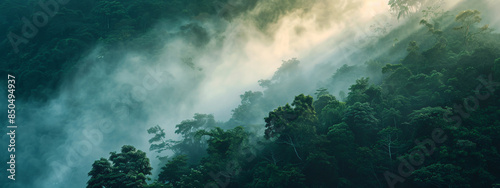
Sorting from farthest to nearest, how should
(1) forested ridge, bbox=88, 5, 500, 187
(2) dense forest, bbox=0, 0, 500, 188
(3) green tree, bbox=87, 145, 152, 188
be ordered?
1. (3) green tree, bbox=87, 145, 152, 188
2. (2) dense forest, bbox=0, 0, 500, 188
3. (1) forested ridge, bbox=88, 5, 500, 187

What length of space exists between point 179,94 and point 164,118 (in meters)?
8.33

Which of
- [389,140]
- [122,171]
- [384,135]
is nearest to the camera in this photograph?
[389,140]

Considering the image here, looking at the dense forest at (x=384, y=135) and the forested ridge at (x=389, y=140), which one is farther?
the dense forest at (x=384, y=135)

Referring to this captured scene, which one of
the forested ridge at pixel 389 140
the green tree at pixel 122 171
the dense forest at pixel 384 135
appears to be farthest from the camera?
the green tree at pixel 122 171

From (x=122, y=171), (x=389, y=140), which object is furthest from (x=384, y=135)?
(x=122, y=171)

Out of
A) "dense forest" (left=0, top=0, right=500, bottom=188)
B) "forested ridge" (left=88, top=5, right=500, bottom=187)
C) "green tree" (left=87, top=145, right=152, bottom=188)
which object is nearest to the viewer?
"forested ridge" (left=88, top=5, right=500, bottom=187)

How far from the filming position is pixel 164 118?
80000mm

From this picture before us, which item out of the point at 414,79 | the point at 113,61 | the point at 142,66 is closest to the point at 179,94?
the point at 142,66

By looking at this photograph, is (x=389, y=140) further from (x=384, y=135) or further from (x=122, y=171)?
(x=122, y=171)

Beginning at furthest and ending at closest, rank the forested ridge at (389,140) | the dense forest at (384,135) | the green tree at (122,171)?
the green tree at (122,171), the dense forest at (384,135), the forested ridge at (389,140)

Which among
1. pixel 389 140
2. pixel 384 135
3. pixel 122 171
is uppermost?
pixel 122 171

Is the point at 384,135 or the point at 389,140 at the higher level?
the point at 384,135

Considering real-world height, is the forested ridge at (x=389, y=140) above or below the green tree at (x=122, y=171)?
below

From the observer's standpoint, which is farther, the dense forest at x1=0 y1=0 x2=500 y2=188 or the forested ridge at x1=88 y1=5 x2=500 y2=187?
the dense forest at x1=0 y1=0 x2=500 y2=188
